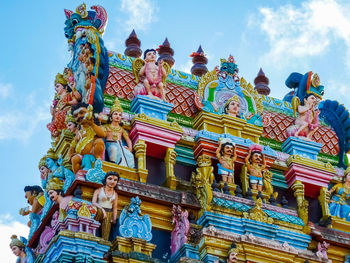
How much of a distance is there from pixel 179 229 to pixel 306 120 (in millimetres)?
5373

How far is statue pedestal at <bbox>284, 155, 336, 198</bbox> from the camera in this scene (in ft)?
68.0

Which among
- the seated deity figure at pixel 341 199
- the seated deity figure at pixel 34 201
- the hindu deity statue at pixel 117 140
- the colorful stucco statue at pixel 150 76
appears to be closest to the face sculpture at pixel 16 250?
the seated deity figure at pixel 34 201

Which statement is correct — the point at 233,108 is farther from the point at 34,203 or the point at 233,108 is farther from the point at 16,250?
the point at 16,250

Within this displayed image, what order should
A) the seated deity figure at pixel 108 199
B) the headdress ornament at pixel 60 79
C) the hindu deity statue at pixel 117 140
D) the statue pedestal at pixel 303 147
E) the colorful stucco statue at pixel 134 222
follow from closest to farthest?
the colorful stucco statue at pixel 134 222 < the seated deity figure at pixel 108 199 < the hindu deity statue at pixel 117 140 < the headdress ornament at pixel 60 79 < the statue pedestal at pixel 303 147

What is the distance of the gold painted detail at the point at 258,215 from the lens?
18641 millimetres

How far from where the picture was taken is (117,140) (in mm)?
18906

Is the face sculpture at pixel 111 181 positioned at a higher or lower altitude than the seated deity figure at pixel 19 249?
higher

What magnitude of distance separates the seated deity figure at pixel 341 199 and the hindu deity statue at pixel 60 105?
6.66 m

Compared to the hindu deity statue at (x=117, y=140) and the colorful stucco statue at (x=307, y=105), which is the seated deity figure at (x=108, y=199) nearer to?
the hindu deity statue at (x=117, y=140)

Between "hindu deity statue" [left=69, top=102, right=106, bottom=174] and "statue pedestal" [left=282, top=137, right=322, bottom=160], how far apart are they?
17.0 feet

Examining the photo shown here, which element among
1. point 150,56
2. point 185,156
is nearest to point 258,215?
point 185,156

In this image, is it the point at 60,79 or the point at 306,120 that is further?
the point at 306,120

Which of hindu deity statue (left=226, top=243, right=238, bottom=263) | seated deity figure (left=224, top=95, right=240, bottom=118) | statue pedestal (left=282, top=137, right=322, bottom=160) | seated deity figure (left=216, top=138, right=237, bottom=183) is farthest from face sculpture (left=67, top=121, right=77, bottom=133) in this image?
statue pedestal (left=282, top=137, right=322, bottom=160)

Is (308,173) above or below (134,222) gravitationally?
above
